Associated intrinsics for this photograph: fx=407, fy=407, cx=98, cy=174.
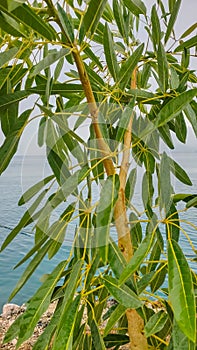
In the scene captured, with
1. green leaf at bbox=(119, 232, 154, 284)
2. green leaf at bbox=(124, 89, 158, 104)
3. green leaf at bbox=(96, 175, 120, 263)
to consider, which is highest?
green leaf at bbox=(124, 89, 158, 104)

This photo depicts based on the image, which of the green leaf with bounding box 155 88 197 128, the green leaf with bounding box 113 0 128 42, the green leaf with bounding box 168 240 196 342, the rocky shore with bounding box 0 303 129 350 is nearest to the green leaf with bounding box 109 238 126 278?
the green leaf with bounding box 168 240 196 342

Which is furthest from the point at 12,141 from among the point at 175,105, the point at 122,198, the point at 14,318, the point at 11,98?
the point at 14,318

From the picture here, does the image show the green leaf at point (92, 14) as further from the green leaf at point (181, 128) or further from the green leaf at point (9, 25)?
the green leaf at point (181, 128)

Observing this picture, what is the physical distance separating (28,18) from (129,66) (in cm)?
21

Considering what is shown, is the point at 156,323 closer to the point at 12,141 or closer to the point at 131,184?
the point at 131,184

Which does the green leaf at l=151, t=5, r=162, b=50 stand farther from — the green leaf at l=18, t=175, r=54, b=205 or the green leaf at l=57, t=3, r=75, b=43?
the green leaf at l=18, t=175, r=54, b=205

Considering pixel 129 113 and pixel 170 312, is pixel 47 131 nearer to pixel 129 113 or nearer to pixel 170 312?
pixel 129 113

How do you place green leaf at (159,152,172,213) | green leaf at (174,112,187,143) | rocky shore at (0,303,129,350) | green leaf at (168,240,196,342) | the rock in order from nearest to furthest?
green leaf at (168,240,196,342), green leaf at (159,152,172,213), green leaf at (174,112,187,143), rocky shore at (0,303,129,350), the rock

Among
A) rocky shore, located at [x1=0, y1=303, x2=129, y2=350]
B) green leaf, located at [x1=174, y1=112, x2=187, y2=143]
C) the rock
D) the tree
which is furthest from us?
the rock

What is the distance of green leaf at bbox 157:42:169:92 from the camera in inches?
25.3

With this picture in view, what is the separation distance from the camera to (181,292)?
1.51ft

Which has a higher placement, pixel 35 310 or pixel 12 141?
pixel 12 141

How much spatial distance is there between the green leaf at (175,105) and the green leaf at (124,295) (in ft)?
0.77

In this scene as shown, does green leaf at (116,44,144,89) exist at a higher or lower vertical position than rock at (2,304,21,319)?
higher
